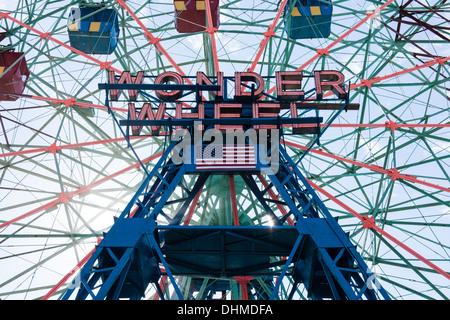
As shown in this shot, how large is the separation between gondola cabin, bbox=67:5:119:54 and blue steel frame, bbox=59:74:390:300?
9281 mm

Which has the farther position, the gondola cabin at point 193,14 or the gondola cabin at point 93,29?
the gondola cabin at point 193,14

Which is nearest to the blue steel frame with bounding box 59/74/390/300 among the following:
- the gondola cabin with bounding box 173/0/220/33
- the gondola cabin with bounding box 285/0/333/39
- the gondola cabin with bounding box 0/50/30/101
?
the gondola cabin with bounding box 0/50/30/101

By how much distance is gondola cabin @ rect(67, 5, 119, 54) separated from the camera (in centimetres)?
2081

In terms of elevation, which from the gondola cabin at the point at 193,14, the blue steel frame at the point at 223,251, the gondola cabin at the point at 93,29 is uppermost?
the gondola cabin at the point at 193,14

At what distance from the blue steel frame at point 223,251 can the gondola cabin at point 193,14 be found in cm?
955

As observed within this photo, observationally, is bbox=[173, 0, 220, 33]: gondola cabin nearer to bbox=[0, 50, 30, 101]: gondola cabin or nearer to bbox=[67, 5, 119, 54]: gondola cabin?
bbox=[67, 5, 119, 54]: gondola cabin

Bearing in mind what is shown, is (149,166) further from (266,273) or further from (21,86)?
(266,273)

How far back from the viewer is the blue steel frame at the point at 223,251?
30.7ft

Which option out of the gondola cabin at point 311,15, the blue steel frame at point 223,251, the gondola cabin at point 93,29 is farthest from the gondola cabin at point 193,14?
the blue steel frame at point 223,251

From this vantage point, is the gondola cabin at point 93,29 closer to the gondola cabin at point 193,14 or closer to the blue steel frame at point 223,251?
the gondola cabin at point 193,14

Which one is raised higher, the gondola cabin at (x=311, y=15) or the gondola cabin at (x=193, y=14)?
the gondola cabin at (x=193, y=14)

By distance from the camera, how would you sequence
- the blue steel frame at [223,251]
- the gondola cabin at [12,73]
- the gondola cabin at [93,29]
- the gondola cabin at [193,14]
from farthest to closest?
the gondola cabin at [193,14] < the gondola cabin at [93,29] < the gondola cabin at [12,73] < the blue steel frame at [223,251]
